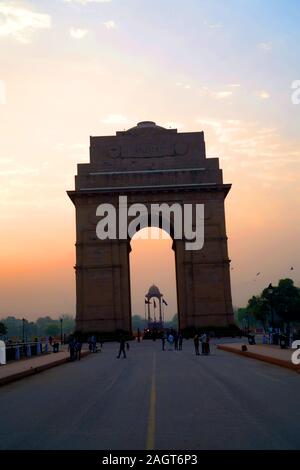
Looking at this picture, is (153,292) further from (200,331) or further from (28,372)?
(28,372)

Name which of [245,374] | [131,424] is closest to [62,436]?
[131,424]

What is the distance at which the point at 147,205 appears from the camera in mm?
57438

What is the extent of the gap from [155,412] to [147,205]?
47.0 meters

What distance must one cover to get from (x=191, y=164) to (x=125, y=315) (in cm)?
1642

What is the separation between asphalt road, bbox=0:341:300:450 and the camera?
320 inches

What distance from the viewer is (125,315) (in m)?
55.8

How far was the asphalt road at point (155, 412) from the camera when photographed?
26.6ft

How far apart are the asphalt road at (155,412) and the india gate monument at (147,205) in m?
36.3

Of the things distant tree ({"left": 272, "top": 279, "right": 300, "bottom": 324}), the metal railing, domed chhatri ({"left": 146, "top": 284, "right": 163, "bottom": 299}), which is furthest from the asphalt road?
distant tree ({"left": 272, "top": 279, "right": 300, "bottom": 324})

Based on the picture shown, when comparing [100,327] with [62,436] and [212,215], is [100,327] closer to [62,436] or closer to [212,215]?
[212,215]

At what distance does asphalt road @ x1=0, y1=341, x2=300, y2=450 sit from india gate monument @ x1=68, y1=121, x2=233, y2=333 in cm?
3627

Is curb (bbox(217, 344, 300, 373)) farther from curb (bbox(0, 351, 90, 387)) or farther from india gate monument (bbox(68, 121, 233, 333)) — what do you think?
india gate monument (bbox(68, 121, 233, 333))

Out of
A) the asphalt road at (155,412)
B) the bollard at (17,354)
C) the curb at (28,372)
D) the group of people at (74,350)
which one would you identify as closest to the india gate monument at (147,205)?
the group of people at (74,350)

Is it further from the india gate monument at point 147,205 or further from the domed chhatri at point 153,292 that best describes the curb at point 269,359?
the domed chhatri at point 153,292
